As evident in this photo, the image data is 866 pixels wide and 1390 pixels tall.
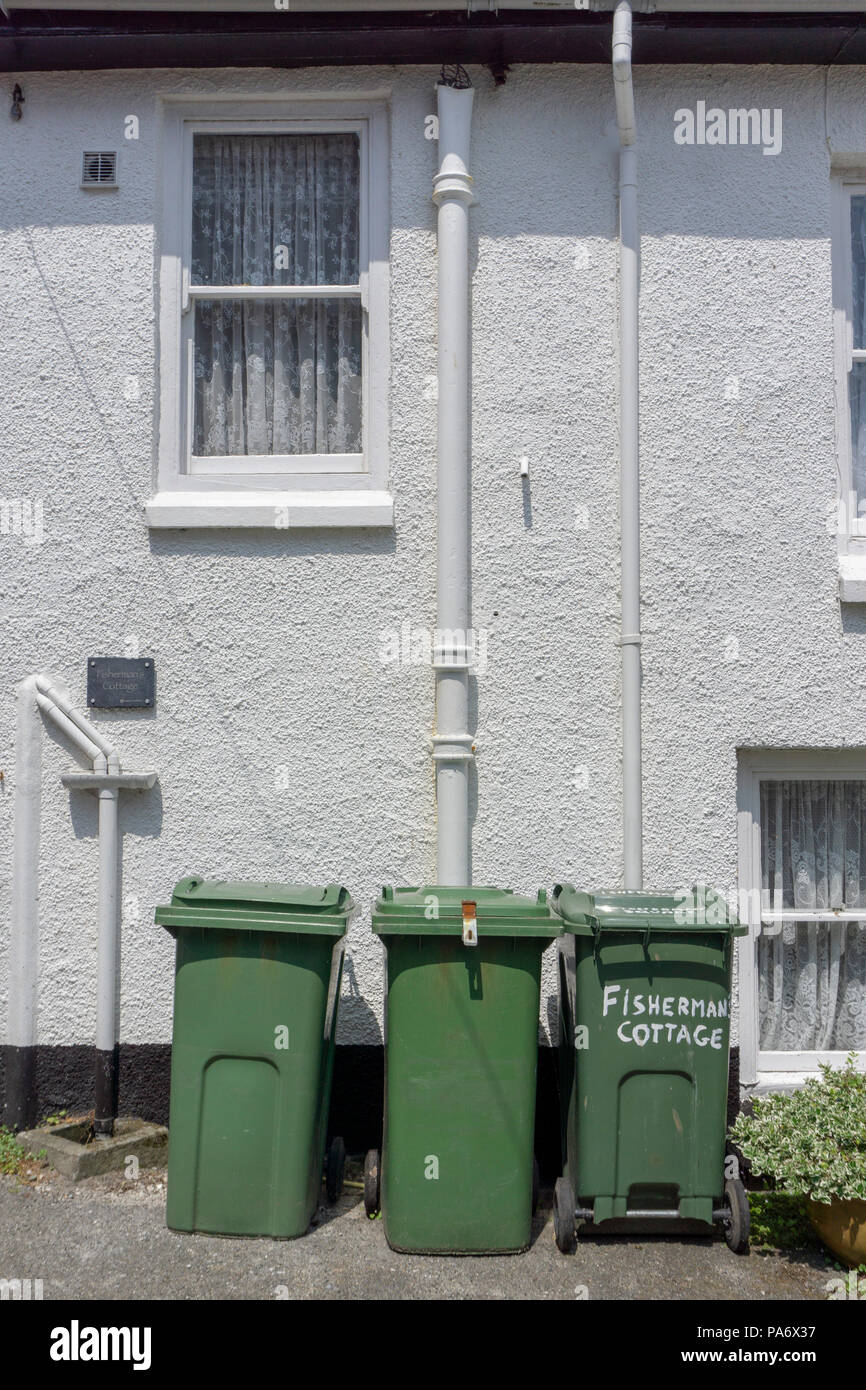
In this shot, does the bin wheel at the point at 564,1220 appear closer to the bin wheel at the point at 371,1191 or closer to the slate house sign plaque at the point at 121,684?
the bin wheel at the point at 371,1191

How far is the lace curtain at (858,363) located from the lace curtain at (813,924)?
1.52 meters

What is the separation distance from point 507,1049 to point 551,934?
1.41 feet

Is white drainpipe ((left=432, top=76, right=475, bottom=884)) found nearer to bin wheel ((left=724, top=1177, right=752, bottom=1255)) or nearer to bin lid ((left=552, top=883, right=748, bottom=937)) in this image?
bin lid ((left=552, top=883, right=748, bottom=937))

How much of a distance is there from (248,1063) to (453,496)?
2.42m

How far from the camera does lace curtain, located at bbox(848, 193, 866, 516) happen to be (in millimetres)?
4816

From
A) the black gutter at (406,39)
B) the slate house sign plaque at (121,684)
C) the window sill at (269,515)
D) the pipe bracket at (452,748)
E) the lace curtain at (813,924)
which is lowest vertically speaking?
the lace curtain at (813,924)

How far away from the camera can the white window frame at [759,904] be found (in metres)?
4.51

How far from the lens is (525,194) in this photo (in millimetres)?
4641

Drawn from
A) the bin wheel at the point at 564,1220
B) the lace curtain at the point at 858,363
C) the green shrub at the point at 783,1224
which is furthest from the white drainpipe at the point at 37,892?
the lace curtain at the point at 858,363

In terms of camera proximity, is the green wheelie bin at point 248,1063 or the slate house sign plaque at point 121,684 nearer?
the green wheelie bin at point 248,1063

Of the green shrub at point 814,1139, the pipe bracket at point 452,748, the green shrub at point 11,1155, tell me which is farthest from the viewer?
the pipe bracket at point 452,748
